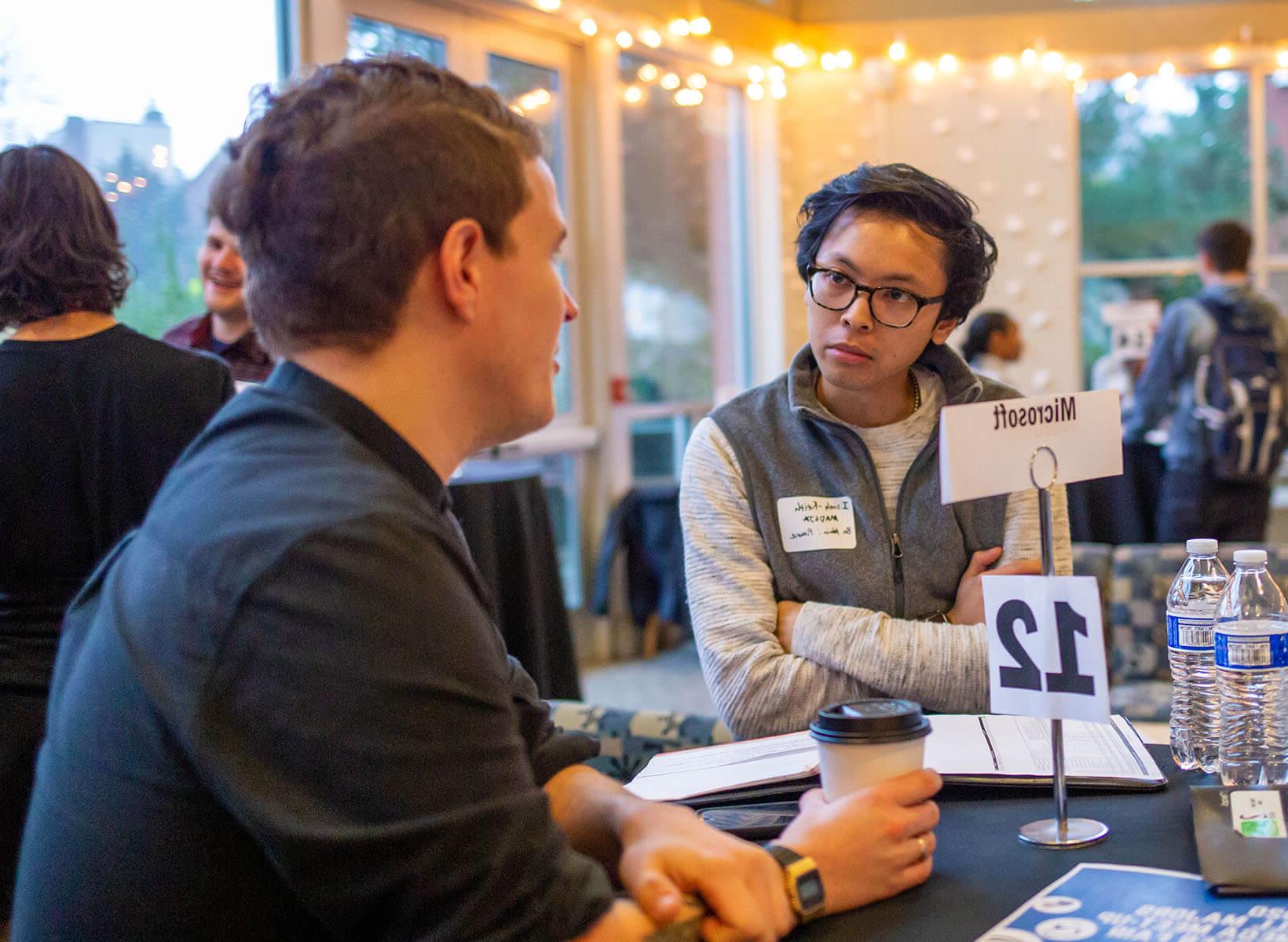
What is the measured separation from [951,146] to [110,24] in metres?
4.49

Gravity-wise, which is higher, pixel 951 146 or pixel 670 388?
pixel 951 146

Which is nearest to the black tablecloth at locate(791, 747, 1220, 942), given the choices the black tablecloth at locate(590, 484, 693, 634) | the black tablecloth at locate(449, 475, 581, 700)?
the black tablecloth at locate(449, 475, 581, 700)

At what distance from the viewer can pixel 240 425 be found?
0.91m

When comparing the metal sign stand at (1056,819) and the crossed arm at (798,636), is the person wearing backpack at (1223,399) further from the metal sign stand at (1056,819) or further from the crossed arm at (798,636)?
the metal sign stand at (1056,819)

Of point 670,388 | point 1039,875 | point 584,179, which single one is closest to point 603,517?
point 670,388

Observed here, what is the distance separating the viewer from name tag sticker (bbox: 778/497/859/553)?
1800mm

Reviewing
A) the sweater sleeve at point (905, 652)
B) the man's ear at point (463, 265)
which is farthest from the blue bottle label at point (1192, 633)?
the man's ear at point (463, 265)

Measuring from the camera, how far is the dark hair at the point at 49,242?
227 centimetres

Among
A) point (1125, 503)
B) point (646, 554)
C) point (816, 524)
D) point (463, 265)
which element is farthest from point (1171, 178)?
point (463, 265)

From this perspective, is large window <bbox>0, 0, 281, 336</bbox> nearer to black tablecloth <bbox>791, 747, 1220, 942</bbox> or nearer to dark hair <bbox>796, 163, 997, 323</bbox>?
dark hair <bbox>796, 163, 997, 323</bbox>

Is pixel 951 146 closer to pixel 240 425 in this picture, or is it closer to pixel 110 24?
pixel 110 24

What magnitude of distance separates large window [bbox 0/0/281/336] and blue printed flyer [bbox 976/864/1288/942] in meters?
3.45

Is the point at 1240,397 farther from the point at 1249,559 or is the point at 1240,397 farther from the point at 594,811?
the point at 594,811

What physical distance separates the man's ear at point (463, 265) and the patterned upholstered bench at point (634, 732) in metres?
0.93
